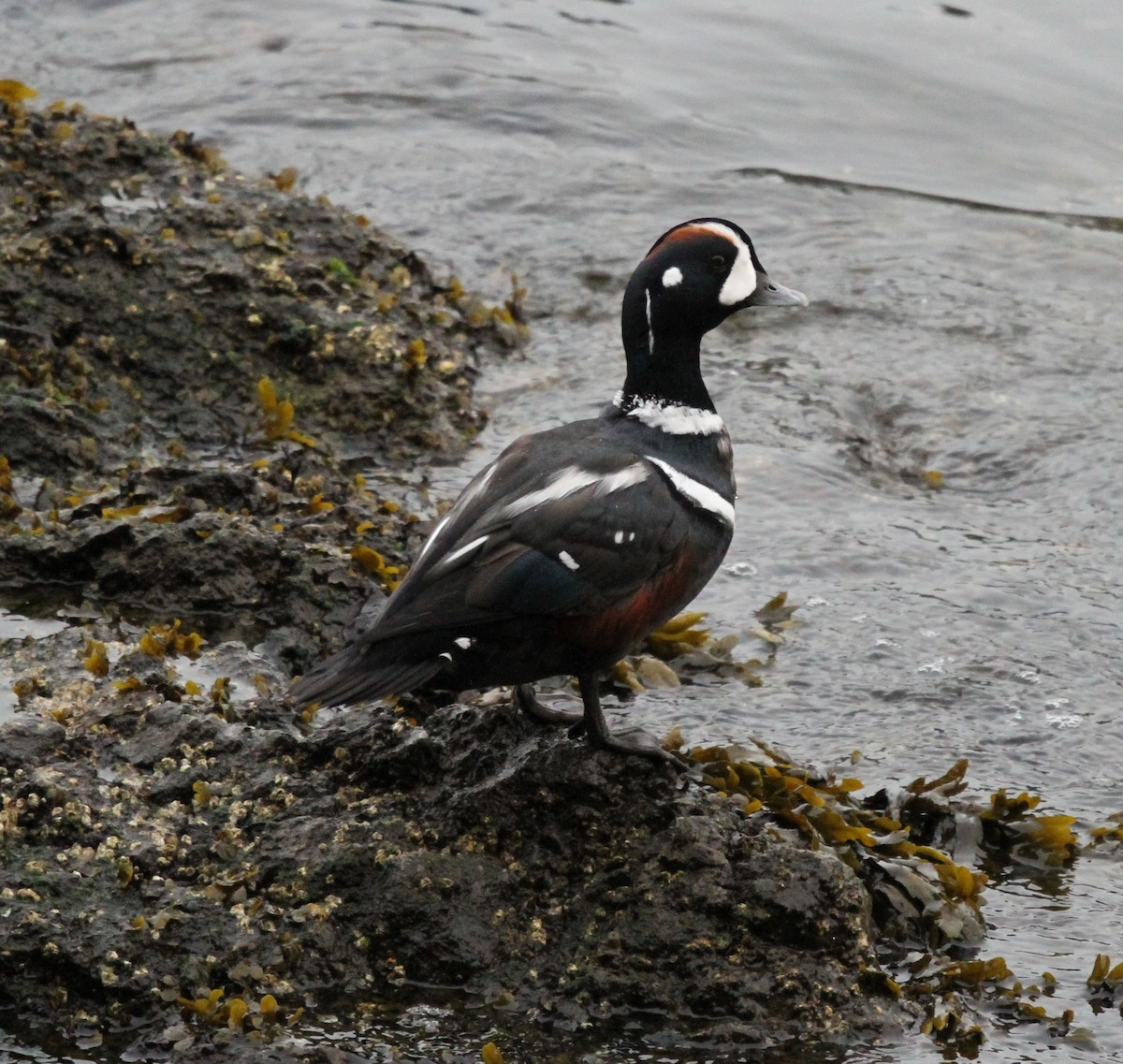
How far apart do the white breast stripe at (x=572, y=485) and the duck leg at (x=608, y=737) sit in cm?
51

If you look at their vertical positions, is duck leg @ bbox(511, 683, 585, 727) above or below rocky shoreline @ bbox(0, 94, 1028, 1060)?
above

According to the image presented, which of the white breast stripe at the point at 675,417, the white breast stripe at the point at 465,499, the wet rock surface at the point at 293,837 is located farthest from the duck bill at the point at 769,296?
the wet rock surface at the point at 293,837

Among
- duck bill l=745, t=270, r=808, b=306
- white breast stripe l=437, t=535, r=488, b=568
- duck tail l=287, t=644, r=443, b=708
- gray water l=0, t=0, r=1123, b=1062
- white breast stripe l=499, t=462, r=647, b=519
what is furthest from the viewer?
gray water l=0, t=0, r=1123, b=1062

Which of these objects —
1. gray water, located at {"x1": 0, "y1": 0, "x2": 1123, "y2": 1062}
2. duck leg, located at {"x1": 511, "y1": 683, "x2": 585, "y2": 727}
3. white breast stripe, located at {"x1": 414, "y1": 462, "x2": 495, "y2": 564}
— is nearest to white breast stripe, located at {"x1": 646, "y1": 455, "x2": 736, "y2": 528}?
white breast stripe, located at {"x1": 414, "y1": 462, "x2": 495, "y2": 564}

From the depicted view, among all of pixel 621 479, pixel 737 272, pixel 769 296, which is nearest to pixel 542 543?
pixel 621 479

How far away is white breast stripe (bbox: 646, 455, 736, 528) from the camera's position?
182 inches

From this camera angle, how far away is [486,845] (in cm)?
429

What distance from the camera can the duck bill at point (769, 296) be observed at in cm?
516

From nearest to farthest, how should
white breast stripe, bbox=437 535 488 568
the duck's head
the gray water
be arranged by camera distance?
Result: white breast stripe, bbox=437 535 488 568
the duck's head
the gray water

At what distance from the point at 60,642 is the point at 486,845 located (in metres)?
1.64

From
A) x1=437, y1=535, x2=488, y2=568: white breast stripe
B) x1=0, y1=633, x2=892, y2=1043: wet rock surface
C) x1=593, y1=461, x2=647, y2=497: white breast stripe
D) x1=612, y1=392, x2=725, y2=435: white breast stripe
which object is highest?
x1=612, y1=392, x2=725, y2=435: white breast stripe

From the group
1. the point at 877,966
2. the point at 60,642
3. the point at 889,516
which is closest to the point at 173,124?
the point at 889,516

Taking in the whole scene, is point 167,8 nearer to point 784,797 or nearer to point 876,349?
point 876,349

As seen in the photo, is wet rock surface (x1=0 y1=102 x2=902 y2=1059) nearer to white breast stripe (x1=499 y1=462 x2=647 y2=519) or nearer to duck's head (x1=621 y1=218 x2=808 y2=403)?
white breast stripe (x1=499 y1=462 x2=647 y2=519)
